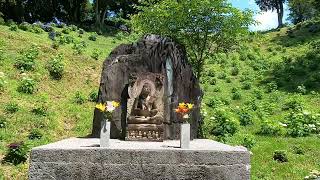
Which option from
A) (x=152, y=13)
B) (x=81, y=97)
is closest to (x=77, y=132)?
(x=81, y=97)

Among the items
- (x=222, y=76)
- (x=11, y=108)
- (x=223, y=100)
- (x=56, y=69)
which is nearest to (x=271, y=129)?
(x=223, y=100)

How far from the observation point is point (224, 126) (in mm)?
17188

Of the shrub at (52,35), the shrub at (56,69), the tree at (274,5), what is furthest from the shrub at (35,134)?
the tree at (274,5)

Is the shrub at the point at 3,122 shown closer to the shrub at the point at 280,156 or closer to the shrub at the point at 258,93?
the shrub at the point at 280,156

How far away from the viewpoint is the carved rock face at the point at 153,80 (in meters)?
11.8

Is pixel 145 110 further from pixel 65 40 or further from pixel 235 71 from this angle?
pixel 65 40

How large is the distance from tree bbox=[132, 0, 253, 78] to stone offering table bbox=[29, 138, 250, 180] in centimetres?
891

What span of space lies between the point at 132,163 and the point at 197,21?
10111 millimetres

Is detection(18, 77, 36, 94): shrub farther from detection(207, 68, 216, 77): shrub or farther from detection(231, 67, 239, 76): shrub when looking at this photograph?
detection(231, 67, 239, 76): shrub

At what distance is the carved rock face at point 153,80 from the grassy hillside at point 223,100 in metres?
2.92

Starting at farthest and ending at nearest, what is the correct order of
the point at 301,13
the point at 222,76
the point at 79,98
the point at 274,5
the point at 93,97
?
the point at 301,13
the point at 274,5
the point at 222,76
the point at 93,97
the point at 79,98

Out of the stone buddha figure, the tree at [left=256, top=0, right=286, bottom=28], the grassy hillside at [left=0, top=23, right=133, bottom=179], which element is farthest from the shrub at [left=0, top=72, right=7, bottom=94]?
the tree at [left=256, top=0, right=286, bottom=28]

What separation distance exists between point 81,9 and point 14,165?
133 feet

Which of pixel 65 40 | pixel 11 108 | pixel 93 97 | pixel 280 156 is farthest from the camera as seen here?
pixel 65 40
